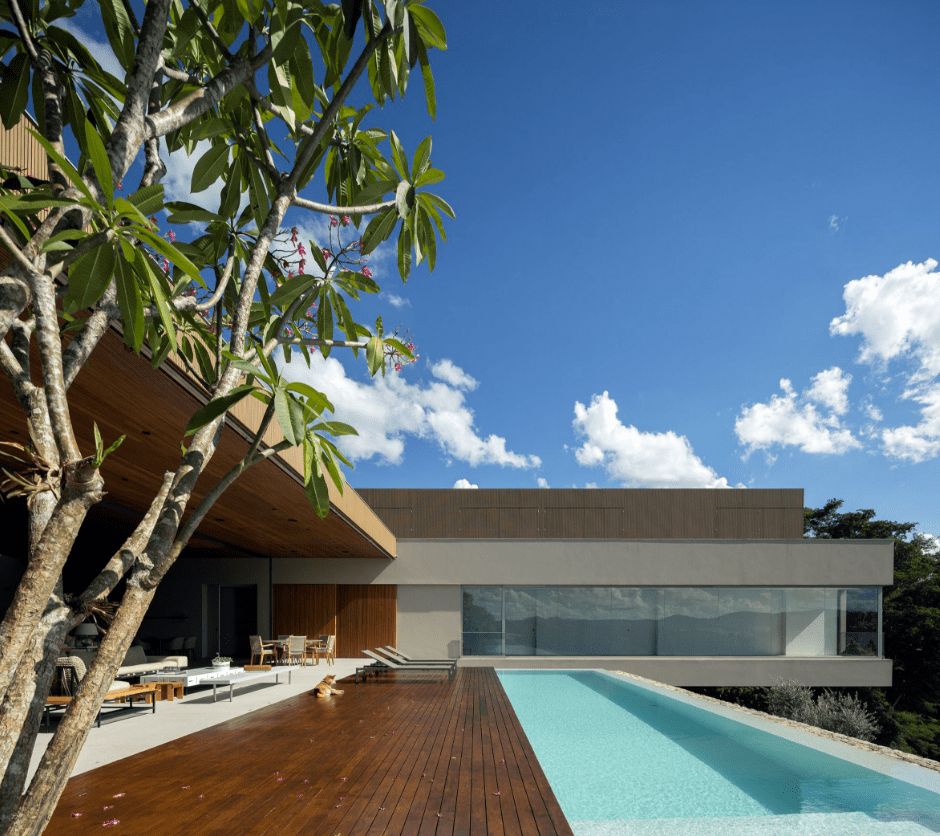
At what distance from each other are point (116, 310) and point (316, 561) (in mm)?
16508

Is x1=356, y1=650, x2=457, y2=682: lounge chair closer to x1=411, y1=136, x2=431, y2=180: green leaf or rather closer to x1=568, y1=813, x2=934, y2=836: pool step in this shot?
x1=568, y1=813, x2=934, y2=836: pool step

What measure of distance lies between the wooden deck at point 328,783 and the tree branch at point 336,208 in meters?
3.77

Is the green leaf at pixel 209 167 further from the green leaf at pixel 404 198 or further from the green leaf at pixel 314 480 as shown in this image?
the green leaf at pixel 314 480

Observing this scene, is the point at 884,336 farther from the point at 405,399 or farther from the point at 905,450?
the point at 405,399

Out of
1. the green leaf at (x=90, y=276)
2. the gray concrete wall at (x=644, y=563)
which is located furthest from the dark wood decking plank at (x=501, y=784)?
the gray concrete wall at (x=644, y=563)

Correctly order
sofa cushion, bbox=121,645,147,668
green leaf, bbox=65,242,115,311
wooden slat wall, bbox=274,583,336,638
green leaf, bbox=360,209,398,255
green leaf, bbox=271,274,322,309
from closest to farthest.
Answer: green leaf, bbox=65,242,115,311 → green leaf, bbox=271,274,322,309 → green leaf, bbox=360,209,398,255 → sofa cushion, bbox=121,645,147,668 → wooden slat wall, bbox=274,583,336,638

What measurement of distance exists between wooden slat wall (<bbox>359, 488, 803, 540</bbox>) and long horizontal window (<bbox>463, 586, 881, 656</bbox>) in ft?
10.5

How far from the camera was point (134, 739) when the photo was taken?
6875 mm

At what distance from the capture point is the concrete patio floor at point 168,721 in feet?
20.3

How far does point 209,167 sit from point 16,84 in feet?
2.16

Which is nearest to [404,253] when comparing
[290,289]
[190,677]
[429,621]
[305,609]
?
[290,289]

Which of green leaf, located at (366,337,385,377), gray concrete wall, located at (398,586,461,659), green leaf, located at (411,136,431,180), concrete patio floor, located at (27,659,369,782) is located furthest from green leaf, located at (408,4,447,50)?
gray concrete wall, located at (398,586,461,659)

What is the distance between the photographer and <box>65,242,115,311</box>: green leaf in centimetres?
154

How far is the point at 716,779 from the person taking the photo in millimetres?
6180
